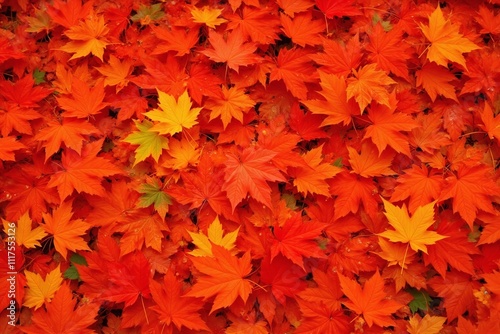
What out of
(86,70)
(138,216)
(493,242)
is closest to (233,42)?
(86,70)

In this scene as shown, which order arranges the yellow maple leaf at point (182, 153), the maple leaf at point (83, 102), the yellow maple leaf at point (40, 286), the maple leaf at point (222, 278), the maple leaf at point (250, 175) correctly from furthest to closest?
the maple leaf at point (83, 102) < the yellow maple leaf at point (182, 153) < the yellow maple leaf at point (40, 286) < the maple leaf at point (250, 175) < the maple leaf at point (222, 278)

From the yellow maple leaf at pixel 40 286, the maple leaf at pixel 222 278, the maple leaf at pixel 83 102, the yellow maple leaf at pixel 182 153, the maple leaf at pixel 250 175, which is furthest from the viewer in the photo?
the maple leaf at pixel 83 102

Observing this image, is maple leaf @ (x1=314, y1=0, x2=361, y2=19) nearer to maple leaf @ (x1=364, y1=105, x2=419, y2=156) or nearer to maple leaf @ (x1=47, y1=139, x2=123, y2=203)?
maple leaf @ (x1=364, y1=105, x2=419, y2=156)

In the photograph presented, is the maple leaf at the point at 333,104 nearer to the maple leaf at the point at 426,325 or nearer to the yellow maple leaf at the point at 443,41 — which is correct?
the yellow maple leaf at the point at 443,41

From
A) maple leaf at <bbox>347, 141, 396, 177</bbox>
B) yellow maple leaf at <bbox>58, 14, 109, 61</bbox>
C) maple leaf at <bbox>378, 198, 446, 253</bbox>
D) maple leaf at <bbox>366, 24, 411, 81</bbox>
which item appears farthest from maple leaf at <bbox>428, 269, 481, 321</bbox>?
yellow maple leaf at <bbox>58, 14, 109, 61</bbox>

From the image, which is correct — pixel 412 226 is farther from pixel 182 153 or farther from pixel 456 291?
pixel 182 153

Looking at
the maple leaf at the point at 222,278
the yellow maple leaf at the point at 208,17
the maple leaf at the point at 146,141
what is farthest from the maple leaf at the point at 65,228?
the yellow maple leaf at the point at 208,17
